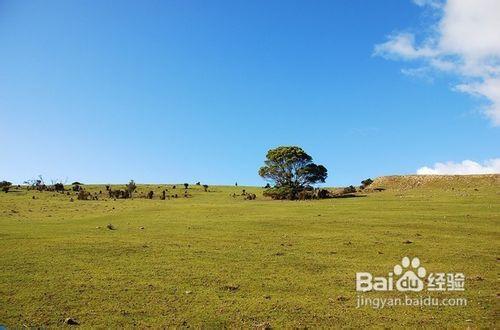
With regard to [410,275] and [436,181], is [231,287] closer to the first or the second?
[410,275]

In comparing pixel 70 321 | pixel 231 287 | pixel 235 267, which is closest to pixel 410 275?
pixel 235 267

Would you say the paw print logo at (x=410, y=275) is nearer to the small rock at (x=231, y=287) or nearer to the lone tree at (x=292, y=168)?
the small rock at (x=231, y=287)

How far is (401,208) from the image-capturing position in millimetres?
42125

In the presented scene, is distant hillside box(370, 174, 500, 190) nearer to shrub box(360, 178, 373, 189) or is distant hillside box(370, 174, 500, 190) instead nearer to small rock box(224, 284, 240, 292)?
shrub box(360, 178, 373, 189)

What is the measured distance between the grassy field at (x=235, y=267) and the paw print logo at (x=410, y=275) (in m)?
0.54

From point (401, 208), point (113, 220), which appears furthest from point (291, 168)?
point (113, 220)

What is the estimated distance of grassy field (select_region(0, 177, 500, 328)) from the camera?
13984 millimetres

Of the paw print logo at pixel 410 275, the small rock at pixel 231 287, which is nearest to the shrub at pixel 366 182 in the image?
the paw print logo at pixel 410 275

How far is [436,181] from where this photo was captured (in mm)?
69188

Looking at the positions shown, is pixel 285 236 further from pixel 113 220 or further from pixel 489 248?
pixel 113 220

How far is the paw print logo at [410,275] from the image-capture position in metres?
17.1

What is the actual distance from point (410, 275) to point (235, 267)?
7288 mm

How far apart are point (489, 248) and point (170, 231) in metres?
18.9

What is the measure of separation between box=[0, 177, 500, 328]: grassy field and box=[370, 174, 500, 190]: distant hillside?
2880 cm
